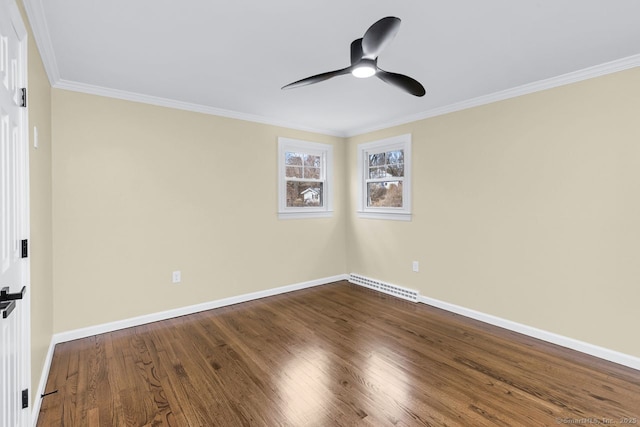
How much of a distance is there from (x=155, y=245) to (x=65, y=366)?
4.13 ft

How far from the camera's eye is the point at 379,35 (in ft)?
5.21

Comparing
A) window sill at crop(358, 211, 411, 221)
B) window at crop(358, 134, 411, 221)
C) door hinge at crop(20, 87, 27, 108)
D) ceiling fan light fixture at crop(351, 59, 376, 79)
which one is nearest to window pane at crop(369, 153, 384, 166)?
window at crop(358, 134, 411, 221)

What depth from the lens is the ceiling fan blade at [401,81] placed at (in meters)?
1.98

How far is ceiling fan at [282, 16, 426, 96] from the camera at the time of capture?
5.02ft

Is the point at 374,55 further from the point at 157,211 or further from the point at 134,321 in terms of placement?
the point at 134,321

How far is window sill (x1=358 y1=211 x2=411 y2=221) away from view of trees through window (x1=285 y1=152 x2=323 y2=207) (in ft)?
2.27

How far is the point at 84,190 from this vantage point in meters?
2.91

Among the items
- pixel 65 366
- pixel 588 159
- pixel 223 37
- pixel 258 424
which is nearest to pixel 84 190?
pixel 65 366

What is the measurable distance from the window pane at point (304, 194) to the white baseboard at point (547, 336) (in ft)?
6.98

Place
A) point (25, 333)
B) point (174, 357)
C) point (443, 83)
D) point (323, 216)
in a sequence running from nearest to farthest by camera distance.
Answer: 1. point (25, 333)
2. point (174, 357)
3. point (443, 83)
4. point (323, 216)

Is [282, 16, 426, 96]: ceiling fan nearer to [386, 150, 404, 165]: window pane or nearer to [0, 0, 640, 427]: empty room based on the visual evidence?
[0, 0, 640, 427]: empty room

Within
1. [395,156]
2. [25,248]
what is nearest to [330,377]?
[25,248]

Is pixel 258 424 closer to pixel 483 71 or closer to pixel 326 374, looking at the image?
pixel 326 374

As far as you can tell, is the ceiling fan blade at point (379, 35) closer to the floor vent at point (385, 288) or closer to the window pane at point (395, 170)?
the window pane at point (395, 170)
